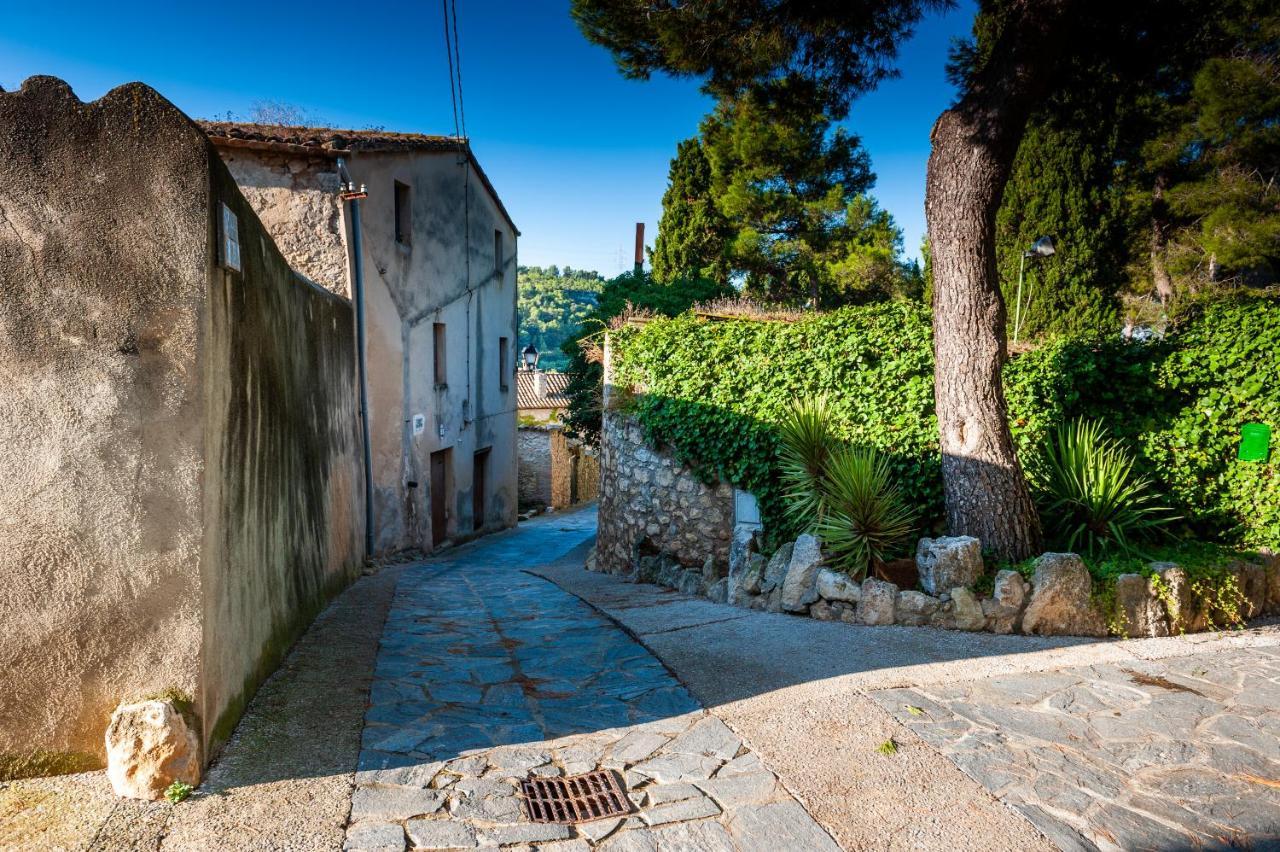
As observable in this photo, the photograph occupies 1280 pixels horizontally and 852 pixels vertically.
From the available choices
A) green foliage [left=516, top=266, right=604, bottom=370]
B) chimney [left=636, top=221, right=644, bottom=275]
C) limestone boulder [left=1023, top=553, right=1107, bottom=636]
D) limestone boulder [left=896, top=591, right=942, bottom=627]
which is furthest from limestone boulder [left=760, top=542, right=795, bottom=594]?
green foliage [left=516, top=266, right=604, bottom=370]

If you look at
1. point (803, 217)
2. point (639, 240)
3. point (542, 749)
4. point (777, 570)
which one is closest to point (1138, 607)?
point (777, 570)

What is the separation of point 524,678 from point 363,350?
22.0ft

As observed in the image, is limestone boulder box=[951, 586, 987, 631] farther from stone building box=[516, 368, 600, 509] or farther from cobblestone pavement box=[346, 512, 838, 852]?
stone building box=[516, 368, 600, 509]

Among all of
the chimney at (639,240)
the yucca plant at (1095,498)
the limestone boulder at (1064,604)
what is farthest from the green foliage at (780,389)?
the chimney at (639,240)

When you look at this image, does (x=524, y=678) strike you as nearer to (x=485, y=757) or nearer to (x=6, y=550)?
(x=485, y=757)

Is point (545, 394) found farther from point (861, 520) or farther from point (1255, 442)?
point (1255, 442)

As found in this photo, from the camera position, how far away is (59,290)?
3252 mm

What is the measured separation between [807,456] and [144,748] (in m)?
5.67

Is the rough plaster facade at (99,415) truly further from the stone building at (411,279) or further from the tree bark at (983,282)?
the stone building at (411,279)

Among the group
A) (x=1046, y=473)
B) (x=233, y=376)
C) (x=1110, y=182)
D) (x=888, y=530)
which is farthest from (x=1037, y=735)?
(x=1110, y=182)

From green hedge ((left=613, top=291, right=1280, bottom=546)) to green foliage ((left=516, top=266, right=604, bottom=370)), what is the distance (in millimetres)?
35410

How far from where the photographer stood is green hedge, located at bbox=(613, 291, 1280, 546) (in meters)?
6.64

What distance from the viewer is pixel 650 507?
9.92 meters

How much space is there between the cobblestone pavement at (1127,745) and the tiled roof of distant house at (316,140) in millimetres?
9944
